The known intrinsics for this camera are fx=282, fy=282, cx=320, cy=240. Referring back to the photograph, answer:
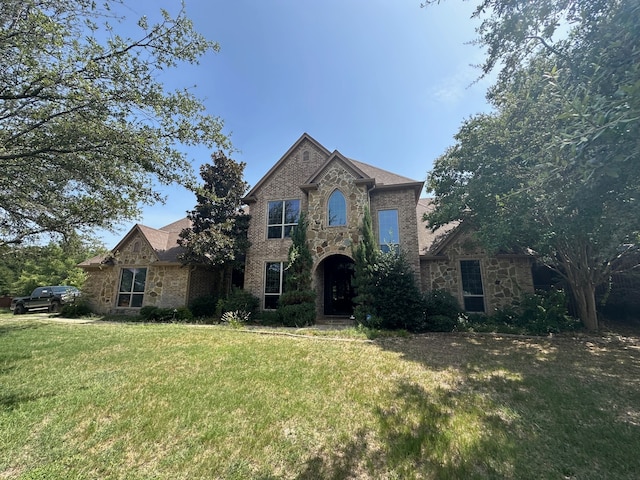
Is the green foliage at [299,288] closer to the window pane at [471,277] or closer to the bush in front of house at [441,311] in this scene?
the bush in front of house at [441,311]

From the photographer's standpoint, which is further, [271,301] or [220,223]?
[220,223]

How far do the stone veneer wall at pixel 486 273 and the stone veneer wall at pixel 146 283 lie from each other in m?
13.2

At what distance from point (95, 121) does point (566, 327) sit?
16.3 metres

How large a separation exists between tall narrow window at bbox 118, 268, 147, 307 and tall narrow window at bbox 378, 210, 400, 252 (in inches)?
539

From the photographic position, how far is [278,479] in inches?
112

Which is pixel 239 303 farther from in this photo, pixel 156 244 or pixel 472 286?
pixel 472 286

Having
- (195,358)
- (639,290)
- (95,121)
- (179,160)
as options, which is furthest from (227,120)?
(639,290)

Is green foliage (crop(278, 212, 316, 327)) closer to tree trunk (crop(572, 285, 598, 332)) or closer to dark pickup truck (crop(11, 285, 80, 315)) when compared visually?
tree trunk (crop(572, 285, 598, 332))

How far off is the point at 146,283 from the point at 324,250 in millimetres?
10809

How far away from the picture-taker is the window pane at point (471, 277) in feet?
43.4

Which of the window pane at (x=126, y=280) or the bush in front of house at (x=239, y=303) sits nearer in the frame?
the bush in front of house at (x=239, y=303)

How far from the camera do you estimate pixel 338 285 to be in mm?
15461

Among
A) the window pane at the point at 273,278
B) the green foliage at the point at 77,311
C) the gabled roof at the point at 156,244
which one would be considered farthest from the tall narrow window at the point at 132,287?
the window pane at the point at 273,278

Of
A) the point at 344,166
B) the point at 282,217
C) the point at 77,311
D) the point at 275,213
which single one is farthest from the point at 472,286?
the point at 77,311
